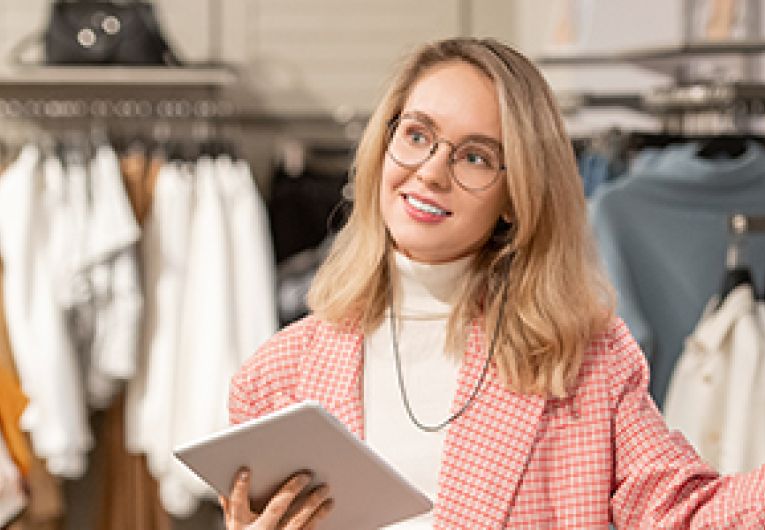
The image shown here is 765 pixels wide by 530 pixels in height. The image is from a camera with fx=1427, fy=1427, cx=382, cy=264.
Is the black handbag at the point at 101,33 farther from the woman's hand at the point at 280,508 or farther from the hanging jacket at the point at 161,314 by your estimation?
the woman's hand at the point at 280,508

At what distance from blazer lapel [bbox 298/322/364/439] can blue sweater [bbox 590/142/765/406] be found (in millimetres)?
1110

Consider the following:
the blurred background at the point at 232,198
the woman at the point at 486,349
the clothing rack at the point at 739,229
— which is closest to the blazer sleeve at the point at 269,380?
the woman at the point at 486,349

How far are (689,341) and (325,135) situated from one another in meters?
1.86

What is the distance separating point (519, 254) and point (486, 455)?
250mm

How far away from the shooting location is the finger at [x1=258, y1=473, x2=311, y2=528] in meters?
1.60

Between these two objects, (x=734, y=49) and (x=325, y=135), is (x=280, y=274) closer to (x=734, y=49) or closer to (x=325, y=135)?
(x=325, y=135)

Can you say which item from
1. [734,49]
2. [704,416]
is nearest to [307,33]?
[734,49]

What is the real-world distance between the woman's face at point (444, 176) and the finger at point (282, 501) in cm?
31

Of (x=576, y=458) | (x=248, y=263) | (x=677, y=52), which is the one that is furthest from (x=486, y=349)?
(x=248, y=263)

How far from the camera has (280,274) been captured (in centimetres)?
383

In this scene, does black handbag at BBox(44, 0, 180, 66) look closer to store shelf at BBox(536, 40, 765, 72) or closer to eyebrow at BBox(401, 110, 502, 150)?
store shelf at BBox(536, 40, 765, 72)

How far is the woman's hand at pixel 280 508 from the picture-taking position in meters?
1.60

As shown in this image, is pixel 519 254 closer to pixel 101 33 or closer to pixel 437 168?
pixel 437 168

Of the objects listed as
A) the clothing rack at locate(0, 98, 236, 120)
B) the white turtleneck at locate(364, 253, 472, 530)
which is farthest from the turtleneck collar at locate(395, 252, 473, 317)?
the clothing rack at locate(0, 98, 236, 120)
